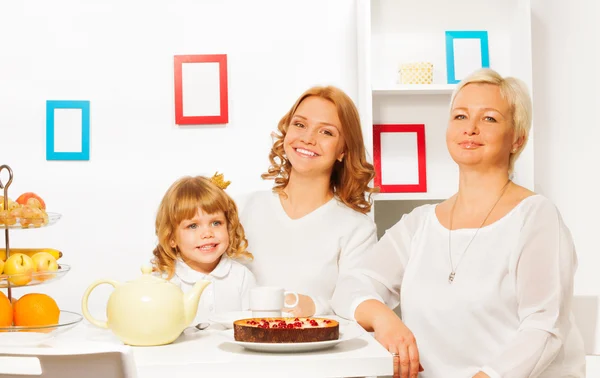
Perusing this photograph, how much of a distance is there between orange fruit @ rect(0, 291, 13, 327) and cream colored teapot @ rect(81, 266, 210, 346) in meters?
0.20

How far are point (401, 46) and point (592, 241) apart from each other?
44.4 inches

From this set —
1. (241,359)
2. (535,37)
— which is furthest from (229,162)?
(241,359)

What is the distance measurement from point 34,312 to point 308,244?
3.93 ft

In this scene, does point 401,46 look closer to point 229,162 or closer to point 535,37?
point 535,37

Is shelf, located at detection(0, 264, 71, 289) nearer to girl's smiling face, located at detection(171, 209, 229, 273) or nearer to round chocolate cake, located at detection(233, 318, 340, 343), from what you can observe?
round chocolate cake, located at detection(233, 318, 340, 343)

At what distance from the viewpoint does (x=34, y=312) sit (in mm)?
1391

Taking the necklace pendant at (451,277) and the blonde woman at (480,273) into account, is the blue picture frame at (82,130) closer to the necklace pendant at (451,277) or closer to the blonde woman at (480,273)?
the blonde woman at (480,273)

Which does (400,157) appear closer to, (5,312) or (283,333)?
(283,333)

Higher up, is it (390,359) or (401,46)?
(401,46)

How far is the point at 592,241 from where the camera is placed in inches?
96.7

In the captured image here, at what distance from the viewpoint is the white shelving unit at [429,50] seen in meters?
2.93

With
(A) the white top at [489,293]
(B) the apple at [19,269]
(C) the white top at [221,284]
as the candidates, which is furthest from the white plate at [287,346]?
(C) the white top at [221,284]

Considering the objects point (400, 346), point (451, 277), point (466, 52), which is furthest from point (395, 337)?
point (466, 52)

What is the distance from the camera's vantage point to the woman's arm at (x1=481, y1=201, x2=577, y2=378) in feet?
5.48
